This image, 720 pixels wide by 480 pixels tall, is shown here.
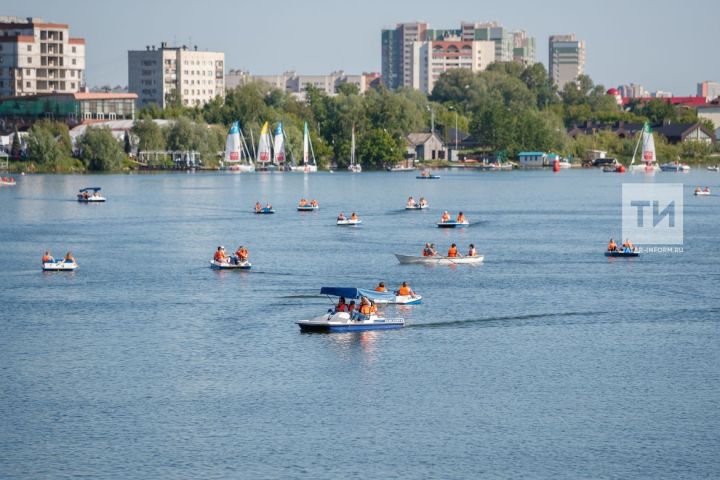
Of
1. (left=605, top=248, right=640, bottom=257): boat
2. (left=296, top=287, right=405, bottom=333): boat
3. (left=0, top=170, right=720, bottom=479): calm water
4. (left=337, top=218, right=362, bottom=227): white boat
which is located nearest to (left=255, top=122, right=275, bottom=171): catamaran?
(left=337, top=218, right=362, bottom=227): white boat

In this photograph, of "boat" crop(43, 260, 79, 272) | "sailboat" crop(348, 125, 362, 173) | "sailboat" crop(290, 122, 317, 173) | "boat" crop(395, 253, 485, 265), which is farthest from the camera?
"sailboat" crop(348, 125, 362, 173)

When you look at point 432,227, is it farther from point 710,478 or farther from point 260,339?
point 710,478

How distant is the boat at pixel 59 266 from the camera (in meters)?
66.4

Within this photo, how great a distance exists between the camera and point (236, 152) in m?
181

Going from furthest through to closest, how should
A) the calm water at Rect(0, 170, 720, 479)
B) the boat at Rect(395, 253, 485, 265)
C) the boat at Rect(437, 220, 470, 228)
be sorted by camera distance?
1. the boat at Rect(437, 220, 470, 228)
2. the boat at Rect(395, 253, 485, 265)
3. the calm water at Rect(0, 170, 720, 479)

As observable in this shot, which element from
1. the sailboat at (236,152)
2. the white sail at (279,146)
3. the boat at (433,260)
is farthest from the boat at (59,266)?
the white sail at (279,146)

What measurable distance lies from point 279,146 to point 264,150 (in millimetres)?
3376

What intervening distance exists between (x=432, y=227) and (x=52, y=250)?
28.9 meters

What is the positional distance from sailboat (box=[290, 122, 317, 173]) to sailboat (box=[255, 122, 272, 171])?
4199 millimetres

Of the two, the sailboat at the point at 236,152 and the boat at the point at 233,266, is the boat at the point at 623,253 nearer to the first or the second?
the boat at the point at 233,266

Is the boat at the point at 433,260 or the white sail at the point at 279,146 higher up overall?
the white sail at the point at 279,146

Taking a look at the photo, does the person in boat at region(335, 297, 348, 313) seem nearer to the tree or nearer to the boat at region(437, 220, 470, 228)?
the boat at region(437, 220, 470, 228)

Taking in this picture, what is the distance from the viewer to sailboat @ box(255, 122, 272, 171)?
603 feet

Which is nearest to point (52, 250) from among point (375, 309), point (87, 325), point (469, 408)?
point (87, 325)
